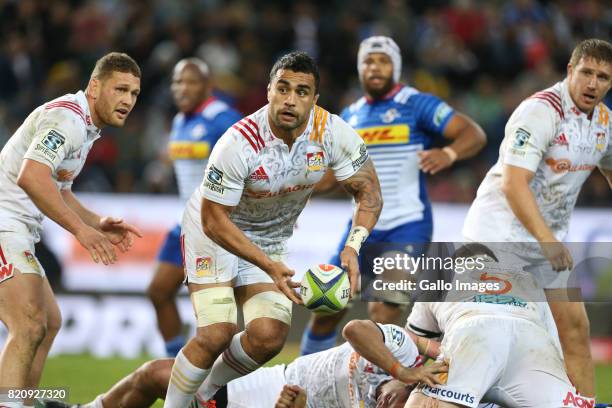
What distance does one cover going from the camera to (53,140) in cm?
638

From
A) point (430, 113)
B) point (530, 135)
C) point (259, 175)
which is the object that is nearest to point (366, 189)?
point (259, 175)

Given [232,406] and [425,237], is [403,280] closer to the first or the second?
[425,237]

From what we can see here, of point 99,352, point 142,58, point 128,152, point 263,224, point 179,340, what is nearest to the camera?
point 263,224

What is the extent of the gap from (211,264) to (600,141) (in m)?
2.88

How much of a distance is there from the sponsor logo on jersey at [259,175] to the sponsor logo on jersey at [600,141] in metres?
2.45

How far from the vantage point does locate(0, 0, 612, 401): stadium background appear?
12383mm

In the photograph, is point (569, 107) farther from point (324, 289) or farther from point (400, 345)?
point (324, 289)

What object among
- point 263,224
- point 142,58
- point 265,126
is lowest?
point 263,224

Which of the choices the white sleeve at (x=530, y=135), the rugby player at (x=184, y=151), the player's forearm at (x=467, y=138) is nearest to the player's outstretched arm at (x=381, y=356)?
the white sleeve at (x=530, y=135)

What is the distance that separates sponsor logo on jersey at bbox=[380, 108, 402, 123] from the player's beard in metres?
0.18

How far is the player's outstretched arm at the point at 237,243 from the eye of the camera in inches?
240

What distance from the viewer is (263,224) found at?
6914mm

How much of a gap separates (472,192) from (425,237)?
4674 millimetres

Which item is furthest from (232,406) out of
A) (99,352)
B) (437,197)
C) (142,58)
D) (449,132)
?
(142,58)
